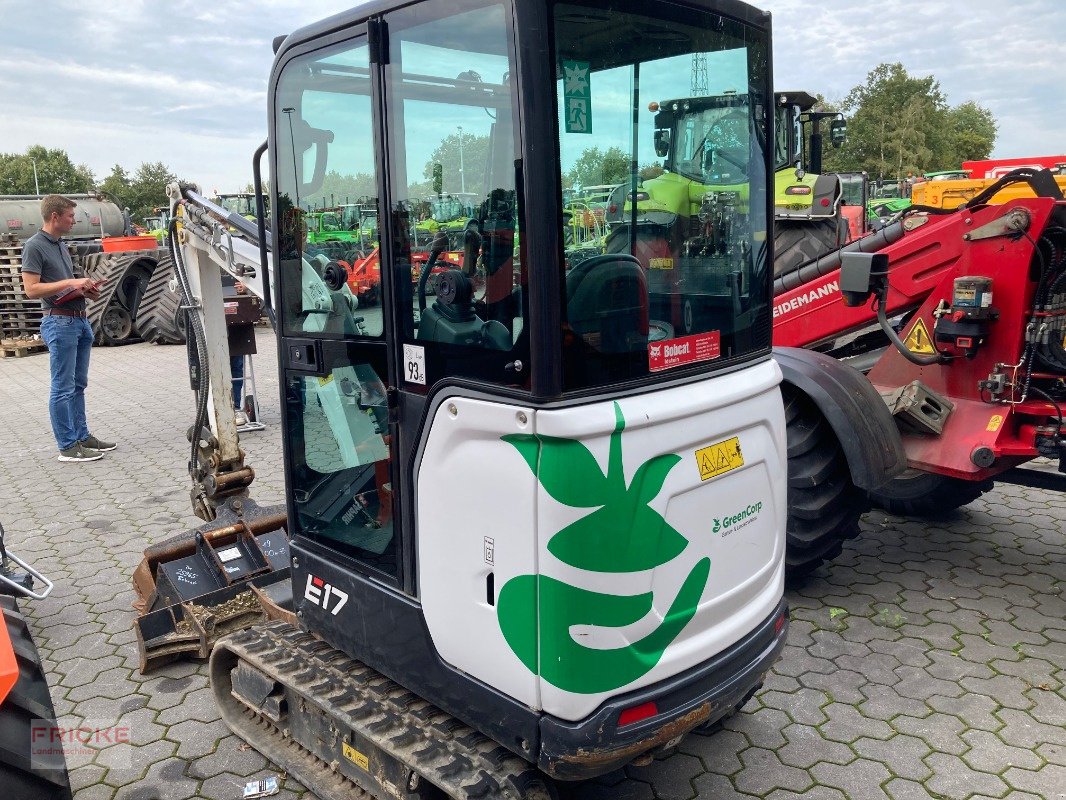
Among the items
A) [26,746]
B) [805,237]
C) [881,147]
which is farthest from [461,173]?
[881,147]

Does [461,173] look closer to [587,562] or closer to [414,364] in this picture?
[414,364]

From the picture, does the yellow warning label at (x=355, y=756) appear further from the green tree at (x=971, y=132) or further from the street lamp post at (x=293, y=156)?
the green tree at (x=971, y=132)

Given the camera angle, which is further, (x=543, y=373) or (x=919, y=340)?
(x=919, y=340)

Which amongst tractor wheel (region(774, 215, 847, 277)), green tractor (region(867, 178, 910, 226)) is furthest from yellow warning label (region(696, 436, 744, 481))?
green tractor (region(867, 178, 910, 226))

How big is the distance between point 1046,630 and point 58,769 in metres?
4.06

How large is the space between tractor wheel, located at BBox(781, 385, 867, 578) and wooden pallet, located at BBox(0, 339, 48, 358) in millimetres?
13921

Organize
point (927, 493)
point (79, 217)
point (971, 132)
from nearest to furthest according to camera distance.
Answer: point (927, 493), point (79, 217), point (971, 132)

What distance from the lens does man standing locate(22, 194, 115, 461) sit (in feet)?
22.4

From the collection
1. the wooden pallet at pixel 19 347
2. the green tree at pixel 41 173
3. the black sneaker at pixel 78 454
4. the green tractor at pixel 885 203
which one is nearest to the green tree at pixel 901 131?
the green tractor at pixel 885 203

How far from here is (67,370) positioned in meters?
7.16

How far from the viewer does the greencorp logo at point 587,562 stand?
2.09m

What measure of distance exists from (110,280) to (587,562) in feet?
48.4

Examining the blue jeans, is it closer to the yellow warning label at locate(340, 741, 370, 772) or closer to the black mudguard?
the yellow warning label at locate(340, 741, 370, 772)

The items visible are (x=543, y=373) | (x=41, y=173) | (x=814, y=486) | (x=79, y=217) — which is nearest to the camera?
(x=543, y=373)
